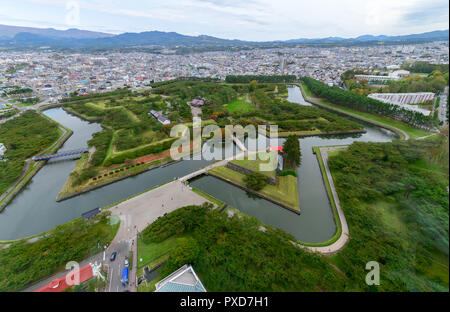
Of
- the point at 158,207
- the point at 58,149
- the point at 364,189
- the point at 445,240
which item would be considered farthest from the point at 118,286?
the point at 58,149

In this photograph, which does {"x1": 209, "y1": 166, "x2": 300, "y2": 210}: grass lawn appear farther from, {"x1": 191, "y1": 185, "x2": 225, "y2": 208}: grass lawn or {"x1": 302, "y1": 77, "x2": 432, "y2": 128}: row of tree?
{"x1": 302, "y1": 77, "x2": 432, "y2": 128}: row of tree

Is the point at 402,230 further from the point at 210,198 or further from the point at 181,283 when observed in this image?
the point at 210,198

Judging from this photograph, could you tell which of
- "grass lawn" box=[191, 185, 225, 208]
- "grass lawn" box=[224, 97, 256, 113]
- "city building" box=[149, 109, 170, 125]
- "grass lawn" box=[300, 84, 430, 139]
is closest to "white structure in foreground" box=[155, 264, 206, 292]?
"grass lawn" box=[191, 185, 225, 208]

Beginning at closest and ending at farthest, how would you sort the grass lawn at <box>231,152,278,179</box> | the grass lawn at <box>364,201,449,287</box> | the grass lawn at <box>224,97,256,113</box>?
the grass lawn at <box>364,201,449,287</box>
the grass lawn at <box>231,152,278,179</box>
the grass lawn at <box>224,97,256,113</box>

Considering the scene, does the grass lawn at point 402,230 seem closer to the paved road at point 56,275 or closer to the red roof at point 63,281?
the red roof at point 63,281

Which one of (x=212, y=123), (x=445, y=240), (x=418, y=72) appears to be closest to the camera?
(x=445, y=240)
